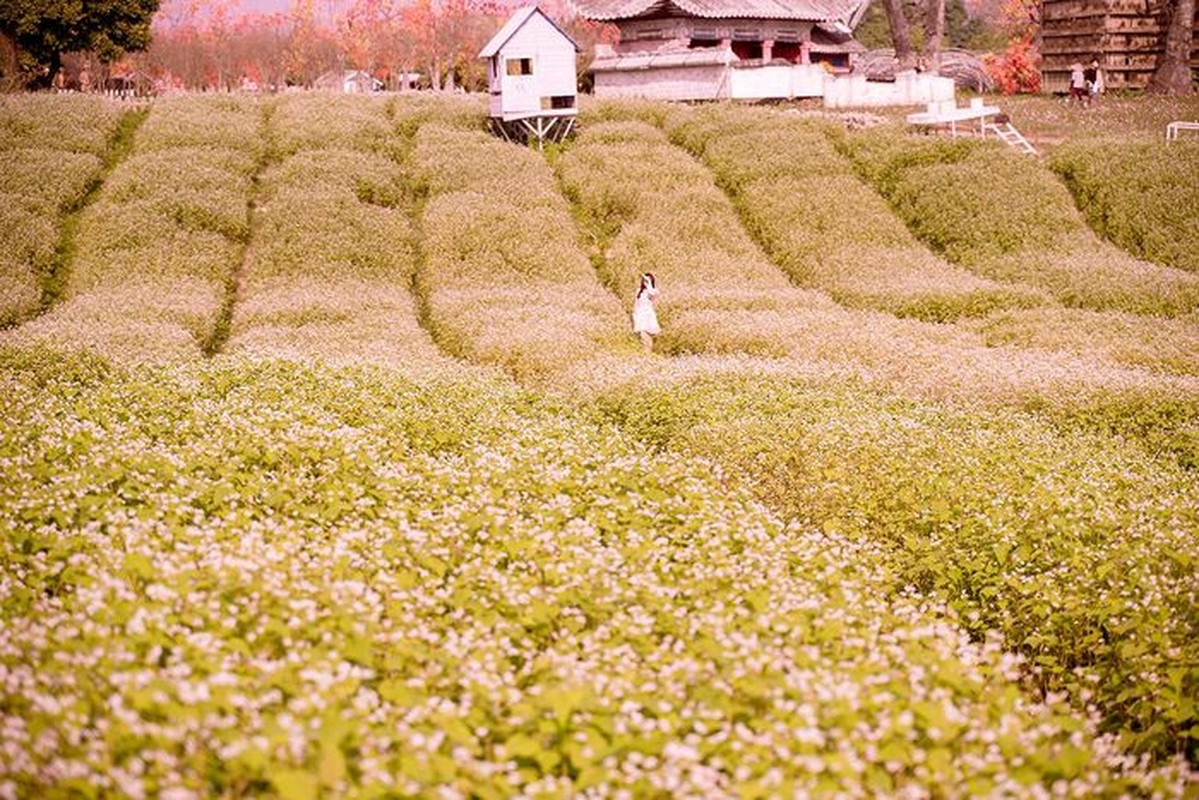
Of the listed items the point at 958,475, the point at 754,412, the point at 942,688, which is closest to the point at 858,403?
the point at 754,412

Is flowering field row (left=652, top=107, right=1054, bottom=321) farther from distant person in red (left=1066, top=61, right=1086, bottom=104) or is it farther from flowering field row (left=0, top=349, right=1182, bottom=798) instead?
flowering field row (left=0, top=349, right=1182, bottom=798)

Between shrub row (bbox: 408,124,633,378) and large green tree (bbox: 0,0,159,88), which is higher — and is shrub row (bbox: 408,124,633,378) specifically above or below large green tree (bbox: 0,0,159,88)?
below

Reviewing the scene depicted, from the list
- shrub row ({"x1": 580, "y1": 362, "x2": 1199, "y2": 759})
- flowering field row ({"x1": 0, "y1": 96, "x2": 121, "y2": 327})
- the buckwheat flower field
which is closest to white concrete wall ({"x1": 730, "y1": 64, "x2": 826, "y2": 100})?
the buckwheat flower field

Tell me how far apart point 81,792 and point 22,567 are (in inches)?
192

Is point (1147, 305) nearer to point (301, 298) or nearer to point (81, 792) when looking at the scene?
point (301, 298)

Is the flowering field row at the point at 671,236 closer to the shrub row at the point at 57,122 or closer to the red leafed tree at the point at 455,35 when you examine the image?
the shrub row at the point at 57,122

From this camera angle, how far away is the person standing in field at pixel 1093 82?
5166 centimetres

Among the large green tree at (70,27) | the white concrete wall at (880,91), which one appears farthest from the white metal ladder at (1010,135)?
the large green tree at (70,27)

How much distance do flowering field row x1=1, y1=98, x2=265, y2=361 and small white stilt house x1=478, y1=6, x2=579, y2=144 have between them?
10230 millimetres

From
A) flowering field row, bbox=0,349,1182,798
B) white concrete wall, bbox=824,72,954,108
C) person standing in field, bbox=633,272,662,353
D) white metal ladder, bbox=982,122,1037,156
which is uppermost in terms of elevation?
white concrete wall, bbox=824,72,954,108

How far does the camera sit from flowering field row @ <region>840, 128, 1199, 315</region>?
30188 millimetres

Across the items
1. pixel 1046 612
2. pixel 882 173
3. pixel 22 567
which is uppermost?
pixel 882 173

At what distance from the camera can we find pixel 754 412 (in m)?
19.5

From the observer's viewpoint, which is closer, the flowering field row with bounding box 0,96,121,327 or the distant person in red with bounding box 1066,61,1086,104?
the flowering field row with bounding box 0,96,121,327
